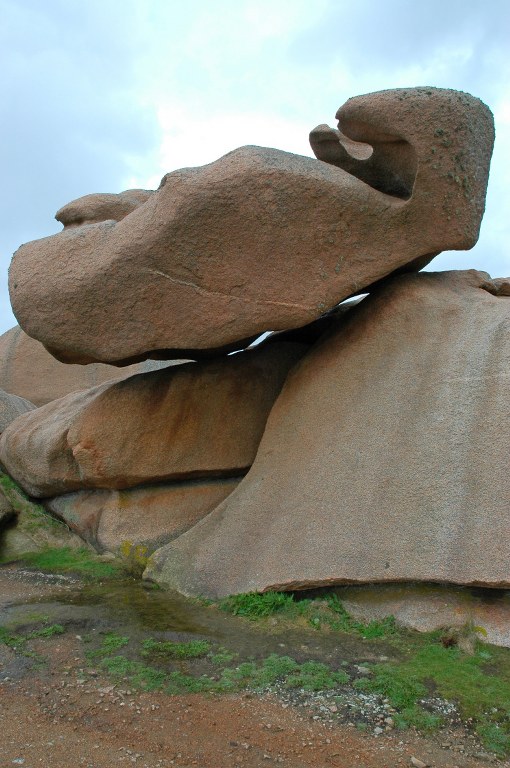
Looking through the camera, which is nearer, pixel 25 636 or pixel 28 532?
pixel 25 636

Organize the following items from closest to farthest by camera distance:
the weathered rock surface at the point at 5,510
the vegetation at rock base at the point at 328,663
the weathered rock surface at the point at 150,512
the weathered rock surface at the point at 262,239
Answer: the vegetation at rock base at the point at 328,663 → the weathered rock surface at the point at 262,239 → the weathered rock surface at the point at 150,512 → the weathered rock surface at the point at 5,510

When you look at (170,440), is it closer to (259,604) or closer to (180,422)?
(180,422)

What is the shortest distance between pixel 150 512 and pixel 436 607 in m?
3.03

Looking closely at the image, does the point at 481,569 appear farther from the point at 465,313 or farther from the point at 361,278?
the point at 361,278

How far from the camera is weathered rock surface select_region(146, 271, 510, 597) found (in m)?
4.64

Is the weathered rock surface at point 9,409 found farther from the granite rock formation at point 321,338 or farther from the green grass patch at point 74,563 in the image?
the granite rock formation at point 321,338

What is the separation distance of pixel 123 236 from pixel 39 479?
3.25 m

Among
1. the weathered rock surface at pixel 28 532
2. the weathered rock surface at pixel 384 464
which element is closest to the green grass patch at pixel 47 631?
the weathered rock surface at pixel 384 464

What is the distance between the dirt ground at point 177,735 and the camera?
308 centimetres

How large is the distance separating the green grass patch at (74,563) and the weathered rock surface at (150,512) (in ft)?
0.52

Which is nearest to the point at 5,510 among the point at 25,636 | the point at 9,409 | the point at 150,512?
the point at 150,512

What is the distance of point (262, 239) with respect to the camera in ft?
18.4

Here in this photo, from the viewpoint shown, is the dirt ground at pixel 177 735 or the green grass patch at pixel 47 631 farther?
the green grass patch at pixel 47 631

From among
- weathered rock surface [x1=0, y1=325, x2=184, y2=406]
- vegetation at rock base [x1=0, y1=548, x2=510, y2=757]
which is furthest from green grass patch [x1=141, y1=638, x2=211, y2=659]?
weathered rock surface [x1=0, y1=325, x2=184, y2=406]
